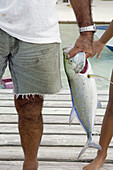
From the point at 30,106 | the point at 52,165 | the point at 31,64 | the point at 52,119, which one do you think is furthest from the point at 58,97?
the point at 31,64

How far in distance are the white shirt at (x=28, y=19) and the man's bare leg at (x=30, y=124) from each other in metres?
0.37

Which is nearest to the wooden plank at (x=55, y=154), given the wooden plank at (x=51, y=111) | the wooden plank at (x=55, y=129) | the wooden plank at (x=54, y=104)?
the wooden plank at (x=55, y=129)

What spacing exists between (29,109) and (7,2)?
0.62m

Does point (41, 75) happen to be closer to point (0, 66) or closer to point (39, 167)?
point (0, 66)

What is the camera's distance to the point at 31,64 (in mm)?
1621

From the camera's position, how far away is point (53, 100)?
133 inches

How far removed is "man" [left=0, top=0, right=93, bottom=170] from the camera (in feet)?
5.04

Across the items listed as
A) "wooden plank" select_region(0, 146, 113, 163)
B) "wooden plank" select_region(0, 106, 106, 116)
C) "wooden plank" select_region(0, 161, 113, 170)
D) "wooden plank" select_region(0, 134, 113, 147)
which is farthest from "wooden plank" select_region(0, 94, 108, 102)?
"wooden plank" select_region(0, 161, 113, 170)

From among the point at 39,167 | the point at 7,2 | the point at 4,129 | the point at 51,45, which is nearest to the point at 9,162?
the point at 39,167

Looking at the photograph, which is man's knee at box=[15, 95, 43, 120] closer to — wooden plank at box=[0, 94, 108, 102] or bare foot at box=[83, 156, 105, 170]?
bare foot at box=[83, 156, 105, 170]

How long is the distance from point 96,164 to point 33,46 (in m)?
1.02

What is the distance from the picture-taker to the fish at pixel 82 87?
4.77ft

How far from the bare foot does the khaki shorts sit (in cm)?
70

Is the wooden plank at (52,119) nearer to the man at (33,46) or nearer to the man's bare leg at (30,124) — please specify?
the man's bare leg at (30,124)
